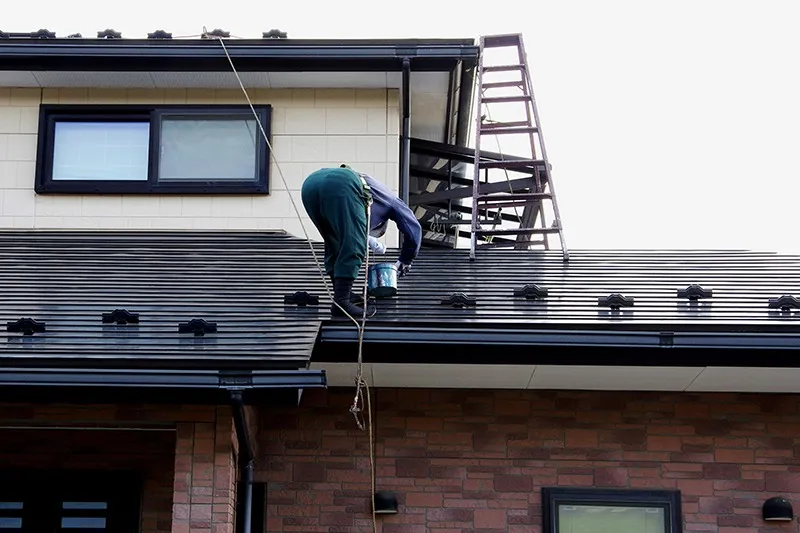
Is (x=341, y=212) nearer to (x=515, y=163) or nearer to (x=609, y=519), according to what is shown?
(x=609, y=519)

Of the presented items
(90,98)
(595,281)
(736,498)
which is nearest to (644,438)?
(736,498)

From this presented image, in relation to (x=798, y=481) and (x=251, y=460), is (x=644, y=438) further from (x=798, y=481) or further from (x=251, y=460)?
(x=251, y=460)

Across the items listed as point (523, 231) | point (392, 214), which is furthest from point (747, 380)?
point (523, 231)

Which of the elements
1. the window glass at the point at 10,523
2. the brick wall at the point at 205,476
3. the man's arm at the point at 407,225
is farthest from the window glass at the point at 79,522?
the man's arm at the point at 407,225

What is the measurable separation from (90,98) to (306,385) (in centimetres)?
563

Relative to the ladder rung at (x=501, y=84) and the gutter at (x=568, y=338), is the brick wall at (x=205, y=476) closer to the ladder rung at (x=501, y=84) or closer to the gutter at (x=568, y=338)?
the gutter at (x=568, y=338)

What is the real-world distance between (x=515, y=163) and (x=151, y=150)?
140 inches

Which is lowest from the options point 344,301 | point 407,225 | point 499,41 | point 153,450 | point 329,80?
point 153,450

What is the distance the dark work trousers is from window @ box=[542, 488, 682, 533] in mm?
2138

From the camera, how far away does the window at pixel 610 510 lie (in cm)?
912

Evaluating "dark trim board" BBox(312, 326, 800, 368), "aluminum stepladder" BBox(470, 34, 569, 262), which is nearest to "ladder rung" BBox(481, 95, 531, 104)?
"aluminum stepladder" BBox(470, 34, 569, 262)

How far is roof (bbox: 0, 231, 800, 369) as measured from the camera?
8359 millimetres

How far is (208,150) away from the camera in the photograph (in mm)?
12016

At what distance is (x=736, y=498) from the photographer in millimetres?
9195
